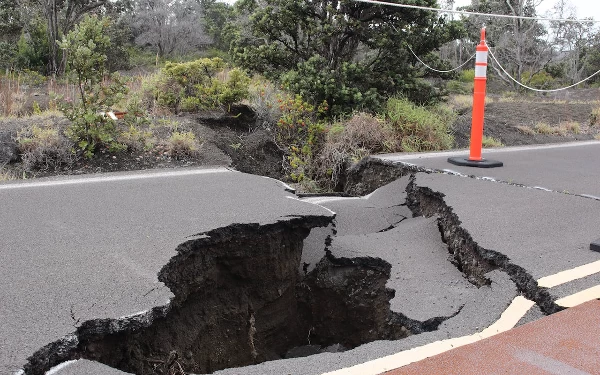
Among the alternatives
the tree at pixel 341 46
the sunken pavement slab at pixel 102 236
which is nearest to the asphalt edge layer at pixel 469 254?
the sunken pavement slab at pixel 102 236

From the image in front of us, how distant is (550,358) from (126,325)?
214 centimetres

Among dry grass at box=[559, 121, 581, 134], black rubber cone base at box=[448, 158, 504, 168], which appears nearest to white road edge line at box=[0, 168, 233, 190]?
black rubber cone base at box=[448, 158, 504, 168]

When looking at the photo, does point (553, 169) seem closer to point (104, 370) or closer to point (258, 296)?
point (258, 296)

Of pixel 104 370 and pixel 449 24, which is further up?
pixel 449 24

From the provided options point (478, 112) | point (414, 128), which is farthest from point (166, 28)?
point (478, 112)

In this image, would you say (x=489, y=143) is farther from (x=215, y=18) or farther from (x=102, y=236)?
(x=215, y=18)

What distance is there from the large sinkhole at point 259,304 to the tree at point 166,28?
95.6 ft

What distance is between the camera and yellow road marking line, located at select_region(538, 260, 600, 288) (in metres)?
3.55

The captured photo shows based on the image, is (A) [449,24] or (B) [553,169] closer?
(B) [553,169]

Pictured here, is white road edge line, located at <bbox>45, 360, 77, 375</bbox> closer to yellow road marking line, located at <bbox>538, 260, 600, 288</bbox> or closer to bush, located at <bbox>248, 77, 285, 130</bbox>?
yellow road marking line, located at <bbox>538, 260, 600, 288</bbox>

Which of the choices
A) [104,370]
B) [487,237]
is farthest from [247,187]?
[104,370]

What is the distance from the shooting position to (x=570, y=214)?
204 inches

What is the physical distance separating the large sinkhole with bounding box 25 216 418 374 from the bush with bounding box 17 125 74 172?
4.12 metres

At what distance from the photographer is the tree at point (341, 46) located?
1001cm
